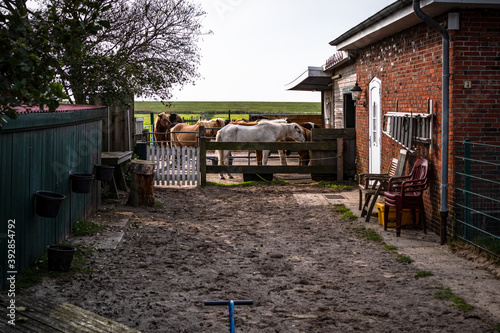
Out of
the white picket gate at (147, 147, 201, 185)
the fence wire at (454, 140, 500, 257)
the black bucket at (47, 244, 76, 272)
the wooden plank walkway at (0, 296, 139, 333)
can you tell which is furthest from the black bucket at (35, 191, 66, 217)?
the white picket gate at (147, 147, 201, 185)

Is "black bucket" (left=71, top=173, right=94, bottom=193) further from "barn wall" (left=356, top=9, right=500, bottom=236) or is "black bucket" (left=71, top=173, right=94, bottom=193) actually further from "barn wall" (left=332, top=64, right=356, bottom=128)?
"barn wall" (left=332, top=64, right=356, bottom=128)

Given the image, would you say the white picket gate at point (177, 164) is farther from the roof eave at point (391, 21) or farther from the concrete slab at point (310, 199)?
the roof eave at point (391, 21)

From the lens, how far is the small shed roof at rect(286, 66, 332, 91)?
21.1m

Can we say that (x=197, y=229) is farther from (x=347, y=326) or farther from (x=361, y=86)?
(x=361, y=86)

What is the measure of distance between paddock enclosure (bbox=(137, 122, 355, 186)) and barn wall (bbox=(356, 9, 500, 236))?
4.83 m

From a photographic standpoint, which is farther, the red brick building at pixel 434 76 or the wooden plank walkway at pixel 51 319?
the red brick building at pixel 434 76

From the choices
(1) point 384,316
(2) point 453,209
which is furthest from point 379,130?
(1) point 384,316

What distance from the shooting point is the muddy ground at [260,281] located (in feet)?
18.0

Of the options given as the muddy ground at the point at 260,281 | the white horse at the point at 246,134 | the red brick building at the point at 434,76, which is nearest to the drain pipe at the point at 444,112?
the red brick building at the point at 434,76

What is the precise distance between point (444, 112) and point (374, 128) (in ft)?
16.8

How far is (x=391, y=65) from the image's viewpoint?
11789mm

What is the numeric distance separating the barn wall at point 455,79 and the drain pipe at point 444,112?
8 centimetres

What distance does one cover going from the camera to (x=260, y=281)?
689 centimetres

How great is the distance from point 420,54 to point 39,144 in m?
6.34
